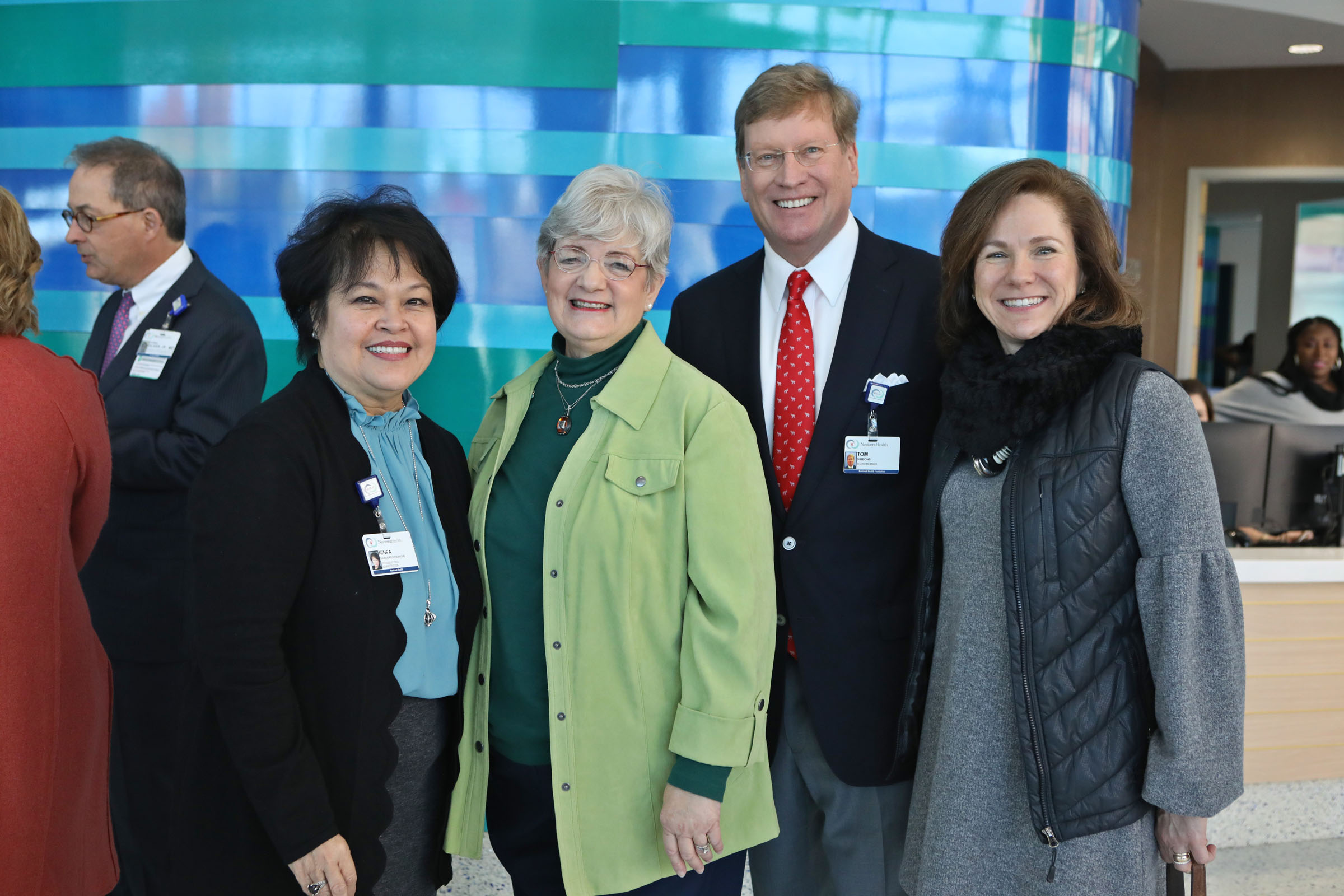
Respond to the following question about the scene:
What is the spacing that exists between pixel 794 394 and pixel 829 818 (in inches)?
35.4

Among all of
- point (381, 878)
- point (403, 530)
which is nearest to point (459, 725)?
point (381, 878)

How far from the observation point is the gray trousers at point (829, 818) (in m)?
2.02

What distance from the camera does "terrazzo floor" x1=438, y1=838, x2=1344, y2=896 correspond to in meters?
3.15

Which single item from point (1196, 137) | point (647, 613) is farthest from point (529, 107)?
point (1196, 137)

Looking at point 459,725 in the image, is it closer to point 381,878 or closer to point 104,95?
point 381,878

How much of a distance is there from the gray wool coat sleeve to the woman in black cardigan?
3.81ft

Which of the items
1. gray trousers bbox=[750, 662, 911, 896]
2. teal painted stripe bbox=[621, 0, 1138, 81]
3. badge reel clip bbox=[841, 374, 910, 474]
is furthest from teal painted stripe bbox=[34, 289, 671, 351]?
gray trousers bbox=[750, 662, 911, 896]

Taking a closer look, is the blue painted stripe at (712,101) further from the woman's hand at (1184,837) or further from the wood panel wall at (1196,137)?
the wood panel wall at (1196,137)

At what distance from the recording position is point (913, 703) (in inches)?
74.4

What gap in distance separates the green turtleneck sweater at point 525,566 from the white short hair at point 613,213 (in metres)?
0.19

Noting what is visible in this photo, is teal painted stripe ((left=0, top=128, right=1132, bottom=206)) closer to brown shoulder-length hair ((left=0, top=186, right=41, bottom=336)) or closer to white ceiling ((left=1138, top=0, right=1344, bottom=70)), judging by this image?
brown shoulder-length hair ((left=0, top=186, right=41, bottom=336))

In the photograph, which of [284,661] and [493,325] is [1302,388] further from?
[284,661]

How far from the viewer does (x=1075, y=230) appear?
5.79 feet

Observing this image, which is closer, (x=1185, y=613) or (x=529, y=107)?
(x=1185, y=613)
